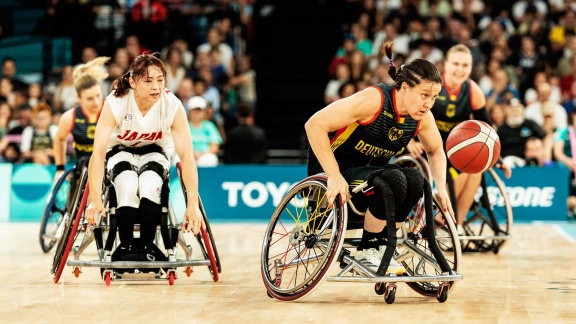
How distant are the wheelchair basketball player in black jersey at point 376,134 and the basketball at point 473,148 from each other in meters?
1.06

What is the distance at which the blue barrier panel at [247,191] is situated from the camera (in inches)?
456

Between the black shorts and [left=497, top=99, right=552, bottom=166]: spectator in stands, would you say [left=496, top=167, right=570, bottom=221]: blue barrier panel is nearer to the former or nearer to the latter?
[left=497, top=99, right=552, bottom=166]: spectator in stands

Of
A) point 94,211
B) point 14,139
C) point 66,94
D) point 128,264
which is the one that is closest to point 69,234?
point 94,211

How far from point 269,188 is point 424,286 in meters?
6.06

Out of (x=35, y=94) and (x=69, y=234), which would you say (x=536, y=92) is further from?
(x=69, y=234)

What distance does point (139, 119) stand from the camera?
6238 mm

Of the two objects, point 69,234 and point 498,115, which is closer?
point 69,234

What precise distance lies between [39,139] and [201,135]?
1.87m

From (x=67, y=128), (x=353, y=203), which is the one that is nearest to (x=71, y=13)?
(x=67, y=128)

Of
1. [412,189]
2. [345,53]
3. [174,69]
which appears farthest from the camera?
[345,53]

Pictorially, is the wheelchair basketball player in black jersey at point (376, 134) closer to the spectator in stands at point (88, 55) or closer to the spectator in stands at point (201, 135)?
the spectator in stands at point (201, 135)

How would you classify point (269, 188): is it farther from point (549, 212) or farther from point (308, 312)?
point (308, 312)

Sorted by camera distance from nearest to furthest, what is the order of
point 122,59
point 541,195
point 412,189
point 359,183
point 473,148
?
1. point 412,189
2. point 359,183
3. point 473,148
4. point 541,195
5. point 122,59

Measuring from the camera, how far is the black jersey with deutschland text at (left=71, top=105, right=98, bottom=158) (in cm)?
842
